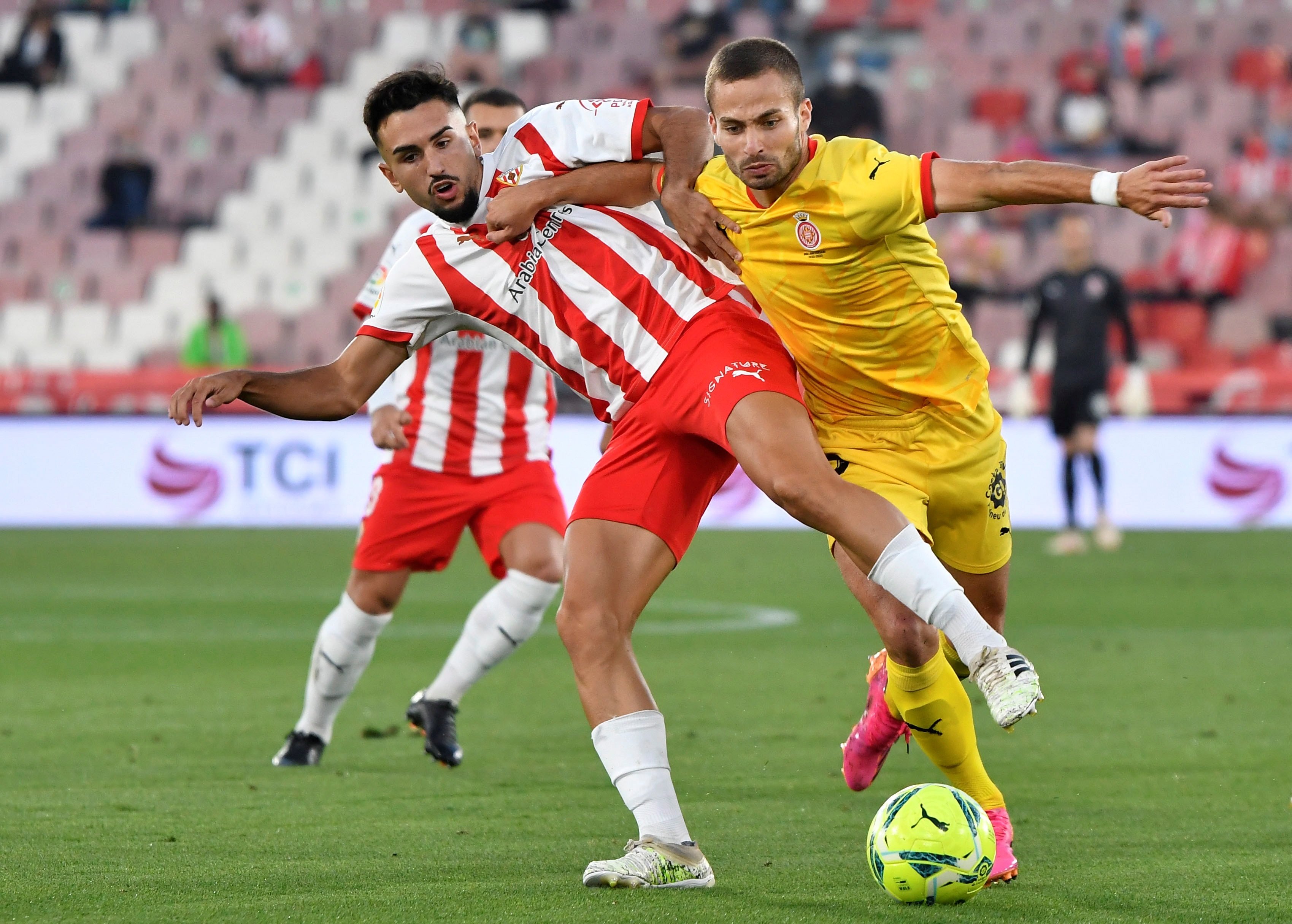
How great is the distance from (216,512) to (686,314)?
37.9 ft

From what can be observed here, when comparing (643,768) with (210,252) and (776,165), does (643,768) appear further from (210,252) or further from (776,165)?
(210,252)

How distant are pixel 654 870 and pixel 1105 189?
→ 72.2 inches

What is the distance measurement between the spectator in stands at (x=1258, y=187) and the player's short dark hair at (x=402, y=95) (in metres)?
15.9

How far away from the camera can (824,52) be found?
21109 millimetres

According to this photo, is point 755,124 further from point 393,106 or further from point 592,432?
point 592,432

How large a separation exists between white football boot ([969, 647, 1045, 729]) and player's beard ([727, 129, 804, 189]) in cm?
→ 130

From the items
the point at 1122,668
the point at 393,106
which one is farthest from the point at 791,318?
the point at 1122,668

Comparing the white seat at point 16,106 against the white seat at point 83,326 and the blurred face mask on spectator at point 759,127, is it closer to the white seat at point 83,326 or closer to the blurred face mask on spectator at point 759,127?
the white seat at point 83,326

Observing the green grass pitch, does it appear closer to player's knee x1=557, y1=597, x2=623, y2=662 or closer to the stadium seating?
player's knee x1=557, y1=597, x2=623, y2=662

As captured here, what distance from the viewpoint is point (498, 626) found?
6.31 metres

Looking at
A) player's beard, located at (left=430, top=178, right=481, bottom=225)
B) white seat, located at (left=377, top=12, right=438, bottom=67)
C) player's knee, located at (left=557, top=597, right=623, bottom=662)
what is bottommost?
player's knee, located at (left=557, top=597, right=623, bottom=662)

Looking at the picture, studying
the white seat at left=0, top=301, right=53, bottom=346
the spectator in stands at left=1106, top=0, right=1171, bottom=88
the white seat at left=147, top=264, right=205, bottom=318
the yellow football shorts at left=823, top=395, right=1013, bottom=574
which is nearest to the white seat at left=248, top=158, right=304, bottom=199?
the white seat at left=147, top=264, right=205, bottom=318

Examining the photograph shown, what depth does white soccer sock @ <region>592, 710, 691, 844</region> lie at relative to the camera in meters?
4.17

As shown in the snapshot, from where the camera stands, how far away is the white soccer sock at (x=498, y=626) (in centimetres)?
629
